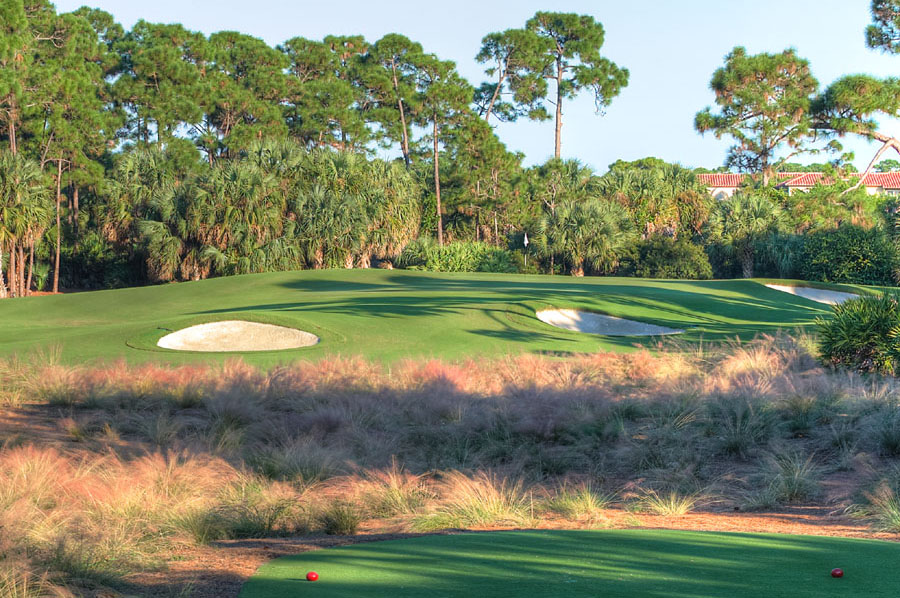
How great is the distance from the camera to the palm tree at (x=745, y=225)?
151 feet

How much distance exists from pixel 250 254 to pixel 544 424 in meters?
31.9

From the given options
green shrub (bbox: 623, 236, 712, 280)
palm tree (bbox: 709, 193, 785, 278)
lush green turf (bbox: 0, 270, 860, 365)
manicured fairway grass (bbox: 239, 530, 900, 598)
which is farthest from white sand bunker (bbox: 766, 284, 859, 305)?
manicured fairway grass (bbox: 239, 530, 900, 598)

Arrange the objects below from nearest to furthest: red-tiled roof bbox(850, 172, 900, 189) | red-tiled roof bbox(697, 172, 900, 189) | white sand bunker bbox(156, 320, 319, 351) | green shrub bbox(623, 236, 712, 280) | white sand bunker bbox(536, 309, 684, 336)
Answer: white sand bunker bbox(156, 320, 319, 351) < white sand bunker bbox(536, 309, 684, 336) < green shrub bbox(623, 236, 712, 280) < red-tiled roof bbox(697, 172, 900, 189) < red-tiled roof bbox(850, 172, 900, 189)

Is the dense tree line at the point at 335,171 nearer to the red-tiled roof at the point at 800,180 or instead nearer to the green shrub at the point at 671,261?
the green shrub at the point at 671,261

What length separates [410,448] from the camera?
1245 centimetres

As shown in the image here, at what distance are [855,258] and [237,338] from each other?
32449 mm

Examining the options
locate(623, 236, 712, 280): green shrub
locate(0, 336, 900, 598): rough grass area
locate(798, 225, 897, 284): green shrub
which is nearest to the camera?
locate(0, 336, 900, 598): rough grass area

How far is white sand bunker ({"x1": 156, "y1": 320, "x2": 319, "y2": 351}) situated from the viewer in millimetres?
19125

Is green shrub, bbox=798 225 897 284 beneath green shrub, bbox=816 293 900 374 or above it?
above

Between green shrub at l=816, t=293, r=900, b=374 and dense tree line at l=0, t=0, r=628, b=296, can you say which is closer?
green shrub at l=816, t=293, r=900, b=374

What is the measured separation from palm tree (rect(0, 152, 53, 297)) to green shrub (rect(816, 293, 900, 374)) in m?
36.8

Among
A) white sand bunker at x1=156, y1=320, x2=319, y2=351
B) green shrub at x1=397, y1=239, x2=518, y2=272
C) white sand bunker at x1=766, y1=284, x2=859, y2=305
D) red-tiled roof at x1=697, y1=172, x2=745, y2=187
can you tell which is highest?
red-tiled roof at x1=697, y1=172, x2=745, y2=187

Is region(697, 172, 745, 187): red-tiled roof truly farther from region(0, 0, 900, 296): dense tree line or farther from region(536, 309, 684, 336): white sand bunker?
region(536, 309, 684, 336): white sand bunker

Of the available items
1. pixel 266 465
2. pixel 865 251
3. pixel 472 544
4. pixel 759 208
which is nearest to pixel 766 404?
pixel 266 465
